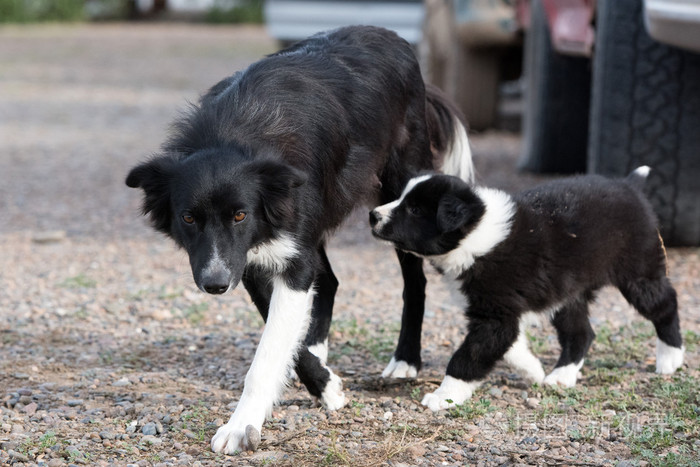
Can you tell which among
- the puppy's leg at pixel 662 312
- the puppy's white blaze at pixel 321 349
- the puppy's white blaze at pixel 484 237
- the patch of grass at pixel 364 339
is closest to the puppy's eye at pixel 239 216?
the puppy's white blaze at pixel 484 237

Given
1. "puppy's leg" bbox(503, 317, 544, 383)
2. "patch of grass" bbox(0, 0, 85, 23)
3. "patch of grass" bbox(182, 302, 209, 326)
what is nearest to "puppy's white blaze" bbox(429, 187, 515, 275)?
"puppy's leg" bbox(503, 317, 544, 383)

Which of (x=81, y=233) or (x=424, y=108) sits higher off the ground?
(x=424, y=108)

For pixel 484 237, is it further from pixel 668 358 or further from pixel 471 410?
pixel 668 358

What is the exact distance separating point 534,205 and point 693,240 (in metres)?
2.22

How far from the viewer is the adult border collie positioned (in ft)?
11.6

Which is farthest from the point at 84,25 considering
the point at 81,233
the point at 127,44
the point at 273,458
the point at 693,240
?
the point at 273,458

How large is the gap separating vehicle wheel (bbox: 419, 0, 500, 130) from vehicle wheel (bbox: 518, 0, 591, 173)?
937 millimetres

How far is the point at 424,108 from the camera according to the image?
4.59 metres

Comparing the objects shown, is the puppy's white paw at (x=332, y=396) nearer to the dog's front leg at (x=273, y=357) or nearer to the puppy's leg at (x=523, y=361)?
the dog's front leg at (x=273, y=357)

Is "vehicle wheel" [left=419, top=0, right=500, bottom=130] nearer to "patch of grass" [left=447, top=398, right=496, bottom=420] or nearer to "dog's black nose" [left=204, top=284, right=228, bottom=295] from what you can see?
"patch of grass" [left=447, top=398, right=496, bottom=420]

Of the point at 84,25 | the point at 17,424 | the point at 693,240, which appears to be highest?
the point at 17,424

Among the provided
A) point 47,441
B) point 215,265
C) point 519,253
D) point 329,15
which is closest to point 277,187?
point 215,265

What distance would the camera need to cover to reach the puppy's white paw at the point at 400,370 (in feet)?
14.0

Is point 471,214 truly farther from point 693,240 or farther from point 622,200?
point 693,240
